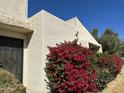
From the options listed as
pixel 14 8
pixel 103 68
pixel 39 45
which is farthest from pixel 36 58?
pixel 103 68

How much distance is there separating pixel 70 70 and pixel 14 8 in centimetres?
550

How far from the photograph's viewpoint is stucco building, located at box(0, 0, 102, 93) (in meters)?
10.5

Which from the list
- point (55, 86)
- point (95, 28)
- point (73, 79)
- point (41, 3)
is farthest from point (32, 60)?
point (95, 28)

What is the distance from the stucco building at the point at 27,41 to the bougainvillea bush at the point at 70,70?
840 mm

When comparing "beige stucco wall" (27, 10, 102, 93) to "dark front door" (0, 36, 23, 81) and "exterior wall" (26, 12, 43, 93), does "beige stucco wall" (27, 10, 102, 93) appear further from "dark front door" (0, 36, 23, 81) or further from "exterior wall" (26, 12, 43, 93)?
"dark front door" (0, 36, 23, 81)

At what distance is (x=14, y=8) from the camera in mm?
11523

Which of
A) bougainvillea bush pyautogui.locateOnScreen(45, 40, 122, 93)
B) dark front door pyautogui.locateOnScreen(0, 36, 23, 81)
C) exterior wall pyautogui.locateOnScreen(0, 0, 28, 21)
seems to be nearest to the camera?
bougainvillea bush pyautogui.locateOnScreen(45, 40, 122, 93)

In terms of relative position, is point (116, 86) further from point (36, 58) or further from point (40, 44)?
point (40, 44)

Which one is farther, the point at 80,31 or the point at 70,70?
the point at 80,31

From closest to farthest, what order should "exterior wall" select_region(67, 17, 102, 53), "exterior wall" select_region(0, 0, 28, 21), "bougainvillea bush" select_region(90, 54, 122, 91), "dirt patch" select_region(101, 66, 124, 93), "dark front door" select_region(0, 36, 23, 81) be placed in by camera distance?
"dark front door" select_region(0, 36, 23, 81) → "exterior wall" select_region(0, 0, 28, 21) → "bougainvillea bush" select_region(90, 54, 122, 91) → "dirt patch" select_region(101, 66, 124, 93) → "exterior wall" select_region(67, 17, 102, 53)

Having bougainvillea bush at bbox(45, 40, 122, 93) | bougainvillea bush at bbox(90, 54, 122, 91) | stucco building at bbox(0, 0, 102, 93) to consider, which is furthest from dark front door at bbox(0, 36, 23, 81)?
bougainvillea bush at bbox(90, 54, 122, 91)

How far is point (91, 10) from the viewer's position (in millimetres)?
19547

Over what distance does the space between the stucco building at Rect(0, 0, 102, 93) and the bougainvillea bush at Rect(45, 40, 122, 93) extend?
2.76ft

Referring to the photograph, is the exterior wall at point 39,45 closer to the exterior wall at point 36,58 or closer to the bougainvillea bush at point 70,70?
the exterior wall at point 36,58
